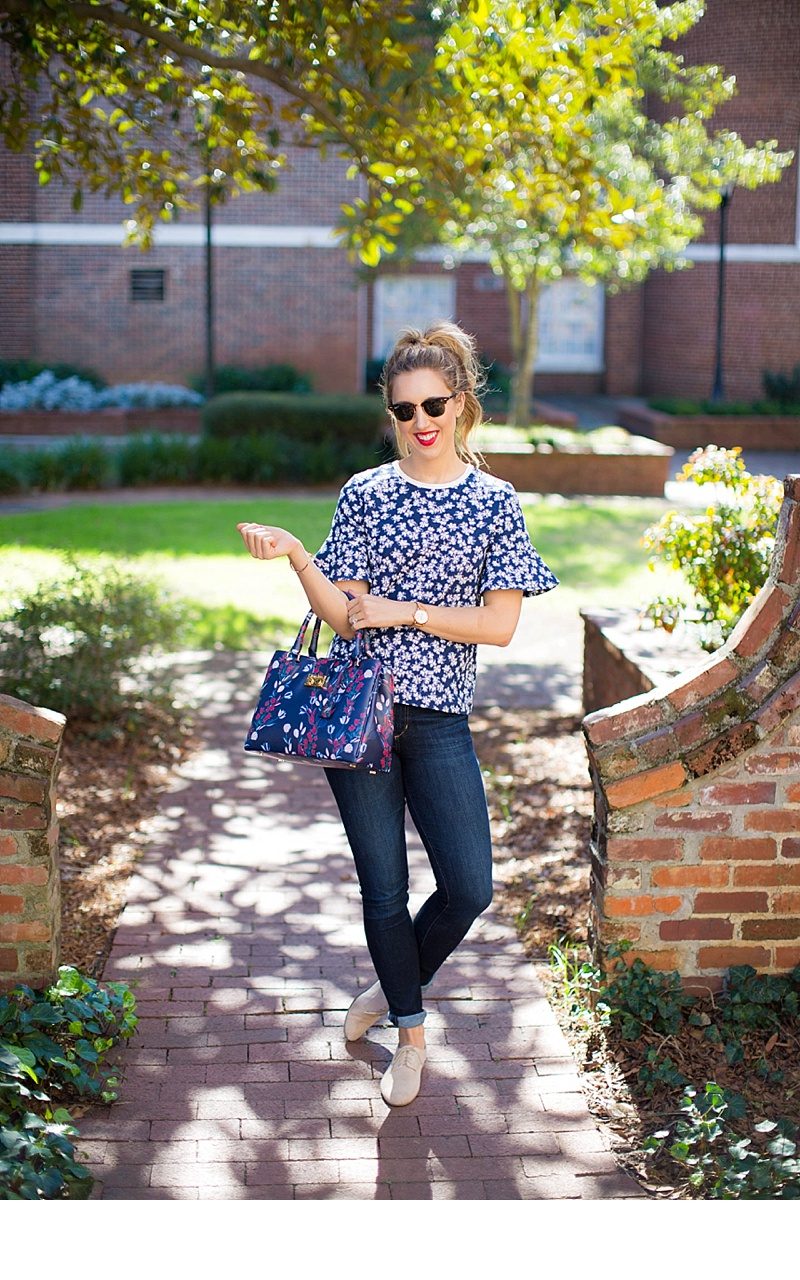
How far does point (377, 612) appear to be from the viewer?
3.27 metres

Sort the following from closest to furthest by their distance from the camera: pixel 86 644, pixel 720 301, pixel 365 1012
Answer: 1. pixel 365 1012
2. pixel 86 644
3. pixel 720 301

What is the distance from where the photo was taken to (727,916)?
398 centimetres

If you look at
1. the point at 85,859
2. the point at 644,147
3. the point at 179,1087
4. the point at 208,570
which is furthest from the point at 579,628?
the point at 644,147

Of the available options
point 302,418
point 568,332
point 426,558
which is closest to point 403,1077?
point 426,558

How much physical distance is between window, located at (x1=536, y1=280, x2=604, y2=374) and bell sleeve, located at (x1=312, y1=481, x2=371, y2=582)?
27.3m

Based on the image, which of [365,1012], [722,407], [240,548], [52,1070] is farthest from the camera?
[722,407]

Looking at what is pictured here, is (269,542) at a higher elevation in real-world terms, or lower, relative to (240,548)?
higher

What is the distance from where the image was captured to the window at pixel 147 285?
26.0 metres

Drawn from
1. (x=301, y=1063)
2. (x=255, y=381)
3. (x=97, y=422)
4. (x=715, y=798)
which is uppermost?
(x=255, y=381)

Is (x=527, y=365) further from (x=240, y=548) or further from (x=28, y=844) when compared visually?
(x=28, y=844)

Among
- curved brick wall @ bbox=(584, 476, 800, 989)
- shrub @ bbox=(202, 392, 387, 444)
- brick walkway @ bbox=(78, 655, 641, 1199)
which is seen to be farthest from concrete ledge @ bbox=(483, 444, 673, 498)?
curved brick wall @ bbox=(584, 476, 800, 989)

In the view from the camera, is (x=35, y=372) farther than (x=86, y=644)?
Yes

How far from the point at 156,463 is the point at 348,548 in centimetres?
1410

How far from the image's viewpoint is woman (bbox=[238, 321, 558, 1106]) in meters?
3.41
